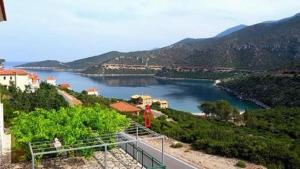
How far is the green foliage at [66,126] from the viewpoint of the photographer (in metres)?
14.8

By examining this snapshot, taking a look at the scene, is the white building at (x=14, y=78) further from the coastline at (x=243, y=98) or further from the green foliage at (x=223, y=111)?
the coastline at (x=243, y=98)

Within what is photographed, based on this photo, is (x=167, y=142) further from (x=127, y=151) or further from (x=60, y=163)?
(x=60, y=163)

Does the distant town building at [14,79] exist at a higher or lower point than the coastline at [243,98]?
higher

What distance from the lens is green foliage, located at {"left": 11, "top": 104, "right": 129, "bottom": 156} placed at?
48.5 ft

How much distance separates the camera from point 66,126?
15.2 m

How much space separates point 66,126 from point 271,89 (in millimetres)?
101860

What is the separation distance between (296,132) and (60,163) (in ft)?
104

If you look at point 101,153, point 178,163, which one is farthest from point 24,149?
point 178,163

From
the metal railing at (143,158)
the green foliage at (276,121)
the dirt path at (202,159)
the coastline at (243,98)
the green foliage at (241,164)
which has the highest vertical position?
the metal railing at (143,158)

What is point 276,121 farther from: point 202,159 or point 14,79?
point 202,159

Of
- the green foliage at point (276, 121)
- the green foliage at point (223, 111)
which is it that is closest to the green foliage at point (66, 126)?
the green foliage at point (276, 121)

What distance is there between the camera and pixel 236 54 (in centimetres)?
19300

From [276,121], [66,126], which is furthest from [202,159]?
[276,121]

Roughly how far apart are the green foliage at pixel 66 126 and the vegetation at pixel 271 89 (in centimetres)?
7951
